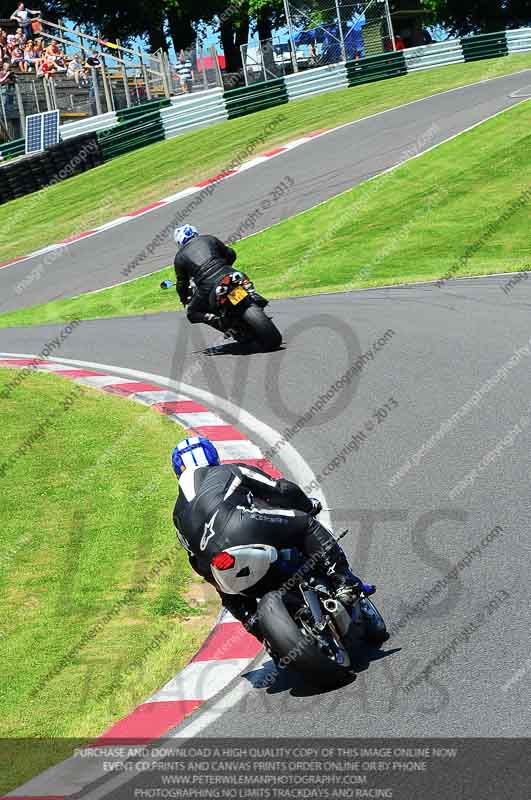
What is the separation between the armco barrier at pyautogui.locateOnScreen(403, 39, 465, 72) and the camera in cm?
3984

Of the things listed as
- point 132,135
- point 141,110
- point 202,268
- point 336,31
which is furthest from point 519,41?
point 202,268

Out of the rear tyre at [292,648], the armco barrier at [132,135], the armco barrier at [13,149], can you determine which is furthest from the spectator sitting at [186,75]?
the rear tyre at [292,648]

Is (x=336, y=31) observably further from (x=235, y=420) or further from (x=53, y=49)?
(x=235, y=420)

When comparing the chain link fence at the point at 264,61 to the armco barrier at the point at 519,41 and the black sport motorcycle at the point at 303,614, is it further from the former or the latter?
the black sport motorcycle at the point at 303,614

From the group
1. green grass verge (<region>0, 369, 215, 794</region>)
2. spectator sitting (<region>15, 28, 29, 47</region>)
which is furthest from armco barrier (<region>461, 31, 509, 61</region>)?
green grass verge (<region>0, 369, 215, 794</region>)

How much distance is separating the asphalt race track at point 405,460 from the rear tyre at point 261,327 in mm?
215

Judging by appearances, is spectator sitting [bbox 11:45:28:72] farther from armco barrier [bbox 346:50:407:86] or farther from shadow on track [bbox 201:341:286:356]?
shadow on track [bbox 201:341:286:356]

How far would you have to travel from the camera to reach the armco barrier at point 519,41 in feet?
135

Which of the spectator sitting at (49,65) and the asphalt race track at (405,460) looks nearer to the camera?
the asphalt race track at (405,460)

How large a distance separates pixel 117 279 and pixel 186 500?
16818 mm

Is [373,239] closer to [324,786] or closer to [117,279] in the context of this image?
[117,279]

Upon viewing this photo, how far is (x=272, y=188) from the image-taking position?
1024 inches

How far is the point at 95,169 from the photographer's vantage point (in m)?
33.1

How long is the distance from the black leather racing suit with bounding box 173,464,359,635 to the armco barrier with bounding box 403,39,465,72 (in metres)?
36.1
